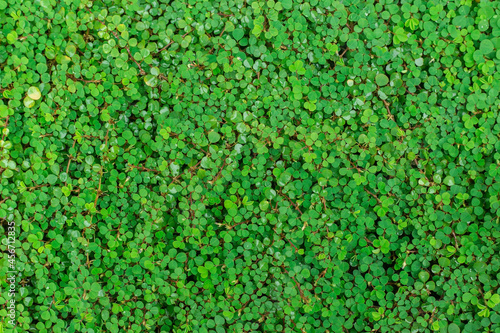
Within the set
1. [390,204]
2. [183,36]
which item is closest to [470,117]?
[390,204]

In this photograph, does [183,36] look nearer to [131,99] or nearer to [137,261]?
[131,99]

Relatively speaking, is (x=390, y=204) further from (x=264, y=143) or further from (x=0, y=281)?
(x=0, y=281)

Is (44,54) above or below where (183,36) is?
below

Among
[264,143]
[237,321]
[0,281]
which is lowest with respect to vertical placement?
[0,281]

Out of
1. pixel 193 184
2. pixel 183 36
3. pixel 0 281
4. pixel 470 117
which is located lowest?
pixel 0 281

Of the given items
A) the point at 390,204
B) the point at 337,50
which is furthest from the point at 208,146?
the point at 390,204

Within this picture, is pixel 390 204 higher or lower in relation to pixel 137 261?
higher
